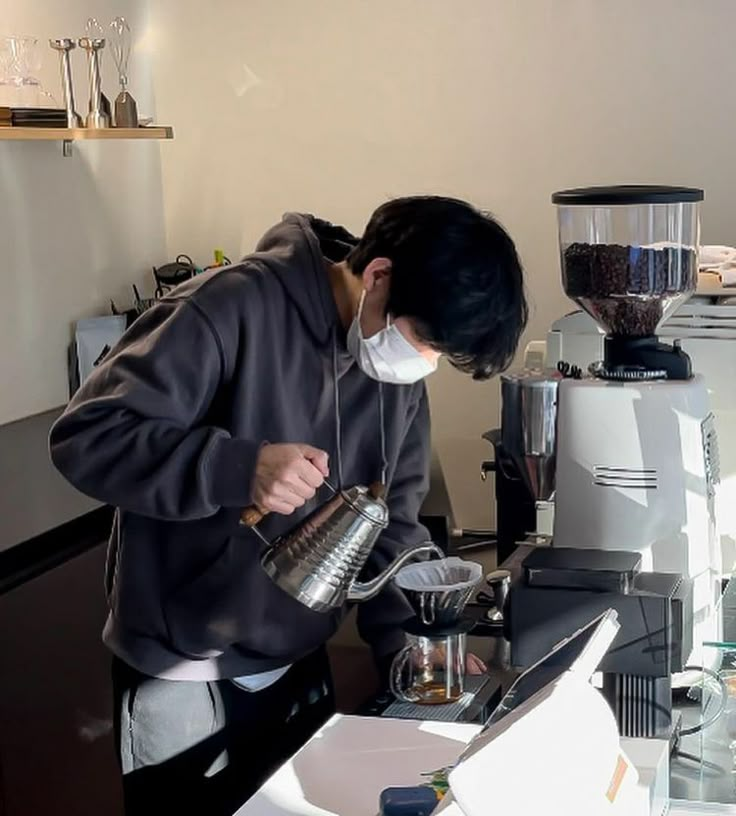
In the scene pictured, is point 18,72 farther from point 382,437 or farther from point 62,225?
point 382,437

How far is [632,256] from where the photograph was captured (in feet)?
5.26

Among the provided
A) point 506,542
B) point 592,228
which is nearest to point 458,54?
point 506,542

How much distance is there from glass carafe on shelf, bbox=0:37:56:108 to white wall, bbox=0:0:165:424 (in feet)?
0.40

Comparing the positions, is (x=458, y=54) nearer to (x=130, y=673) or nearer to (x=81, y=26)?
(x=81, y=26)

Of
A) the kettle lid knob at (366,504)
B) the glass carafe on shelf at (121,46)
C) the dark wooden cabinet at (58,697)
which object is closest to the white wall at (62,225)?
the glass carafe on shelf at (121,46)

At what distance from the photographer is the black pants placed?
1.65 metres

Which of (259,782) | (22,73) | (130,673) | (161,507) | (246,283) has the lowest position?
(259,782)

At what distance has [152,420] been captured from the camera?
4.98 ft

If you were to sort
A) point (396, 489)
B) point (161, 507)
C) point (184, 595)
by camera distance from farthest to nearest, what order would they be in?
1. point (396, 489)
2. point (184, 595)
3. point (161, 507)

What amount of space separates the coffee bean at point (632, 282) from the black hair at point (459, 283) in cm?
14

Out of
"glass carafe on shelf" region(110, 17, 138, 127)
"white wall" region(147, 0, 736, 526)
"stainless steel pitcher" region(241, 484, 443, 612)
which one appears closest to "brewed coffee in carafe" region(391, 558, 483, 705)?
"stainless steel pitcher" region(241, 484, 443, 612)

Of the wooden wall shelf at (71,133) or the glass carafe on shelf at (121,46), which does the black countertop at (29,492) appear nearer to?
the wooden wall shelf at (71,133)

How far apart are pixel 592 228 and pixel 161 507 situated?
0.66m

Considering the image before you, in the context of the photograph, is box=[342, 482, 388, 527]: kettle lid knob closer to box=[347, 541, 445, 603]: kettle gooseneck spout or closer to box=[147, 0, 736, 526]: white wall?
box=[347, 541, 445, 603]: kettle gooseneck spout
